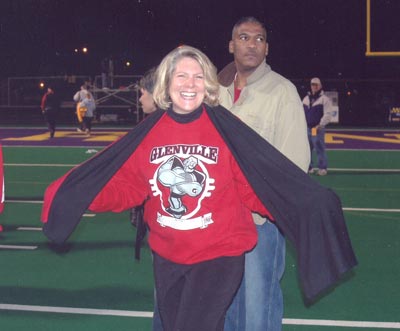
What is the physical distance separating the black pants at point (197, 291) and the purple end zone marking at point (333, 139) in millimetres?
18722

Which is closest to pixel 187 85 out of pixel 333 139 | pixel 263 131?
pixel 263 131

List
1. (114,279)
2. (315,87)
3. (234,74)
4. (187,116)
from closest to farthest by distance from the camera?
(187,116) < (234,74) < (114,279) < (315,87)

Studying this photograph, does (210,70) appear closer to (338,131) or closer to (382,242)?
(382,242)

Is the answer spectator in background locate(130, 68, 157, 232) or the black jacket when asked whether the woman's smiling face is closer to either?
the black jacket

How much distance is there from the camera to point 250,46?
445 centimetres

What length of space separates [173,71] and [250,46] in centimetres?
75

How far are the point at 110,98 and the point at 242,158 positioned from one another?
34.9m

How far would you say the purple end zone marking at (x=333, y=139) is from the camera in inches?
902

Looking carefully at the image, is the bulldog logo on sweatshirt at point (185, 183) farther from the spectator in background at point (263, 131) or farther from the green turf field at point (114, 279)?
the green turf field at point (114, 279)

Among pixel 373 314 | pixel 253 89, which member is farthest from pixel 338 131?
pixel 253 89

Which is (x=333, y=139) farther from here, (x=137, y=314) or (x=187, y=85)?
(x=187, y=85)

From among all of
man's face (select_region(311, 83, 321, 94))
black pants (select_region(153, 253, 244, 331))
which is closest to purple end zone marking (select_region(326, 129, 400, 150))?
man's face (select_region(311, 83, 321, 94))

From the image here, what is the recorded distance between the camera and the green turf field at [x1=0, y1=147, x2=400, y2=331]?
6.21 metres

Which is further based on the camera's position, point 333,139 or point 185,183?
point 333,139
